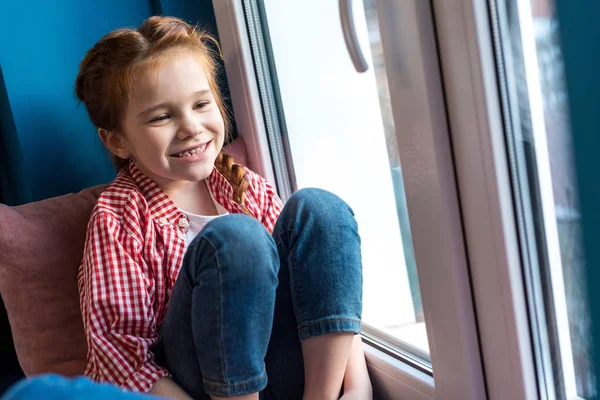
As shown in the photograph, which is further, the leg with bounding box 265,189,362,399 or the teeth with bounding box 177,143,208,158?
the teeth with bounding box 177,143,208,158

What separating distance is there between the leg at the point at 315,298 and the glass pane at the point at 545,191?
0.28 metres

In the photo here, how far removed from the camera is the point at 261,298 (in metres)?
0.96

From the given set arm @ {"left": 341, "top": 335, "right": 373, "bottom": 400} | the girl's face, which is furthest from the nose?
arm @ {"left": 341, "top": 335, "right": 373, "bottom": 400}

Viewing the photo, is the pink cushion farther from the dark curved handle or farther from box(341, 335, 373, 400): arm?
the dark curved handle

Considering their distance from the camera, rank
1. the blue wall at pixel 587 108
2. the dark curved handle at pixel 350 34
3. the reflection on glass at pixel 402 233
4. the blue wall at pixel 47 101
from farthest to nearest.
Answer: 1. the blue wall at pixel 47 101
2. the reflection on glass at pixel 402 233
3. the dark curved handle at pixel 350 34
4. the blue wall at pixel 587 108

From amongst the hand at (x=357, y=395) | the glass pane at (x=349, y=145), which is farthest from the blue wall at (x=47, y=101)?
the hand at (x=357, y=395)

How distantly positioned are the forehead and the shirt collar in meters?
0.14

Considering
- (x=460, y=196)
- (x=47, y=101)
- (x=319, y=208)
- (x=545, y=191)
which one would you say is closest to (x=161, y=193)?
(x=319, y=208)

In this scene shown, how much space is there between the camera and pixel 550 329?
912 millimetres

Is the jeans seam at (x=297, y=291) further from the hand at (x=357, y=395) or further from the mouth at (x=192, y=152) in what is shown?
the mouth at (x=192, y=152)

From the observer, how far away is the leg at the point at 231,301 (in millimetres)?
937

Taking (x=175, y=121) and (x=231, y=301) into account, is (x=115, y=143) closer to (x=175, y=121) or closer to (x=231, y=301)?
(x=175, y=121)

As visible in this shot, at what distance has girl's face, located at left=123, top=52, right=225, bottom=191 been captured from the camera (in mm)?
1155

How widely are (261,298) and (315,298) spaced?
0.38 ft
